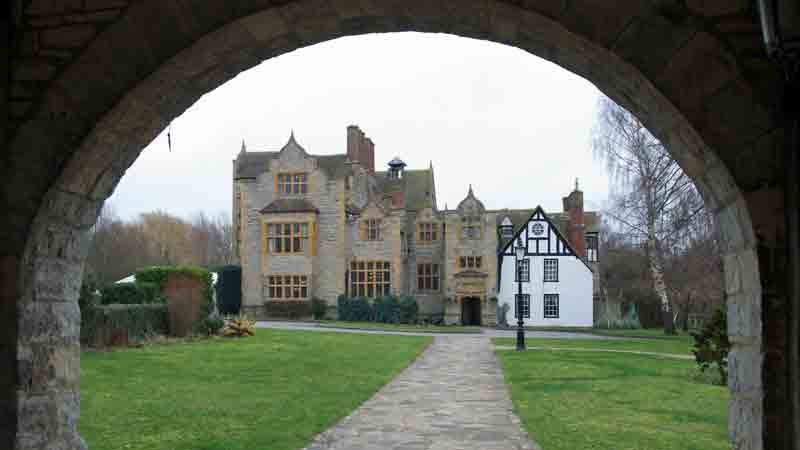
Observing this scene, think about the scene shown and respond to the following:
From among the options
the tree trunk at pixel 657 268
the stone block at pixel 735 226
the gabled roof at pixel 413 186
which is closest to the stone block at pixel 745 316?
the stone block at pixel 735 226

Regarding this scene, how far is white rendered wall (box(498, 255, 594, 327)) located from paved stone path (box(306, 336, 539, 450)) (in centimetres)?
2531

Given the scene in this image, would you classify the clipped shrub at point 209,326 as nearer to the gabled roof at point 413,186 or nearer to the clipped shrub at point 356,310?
the clipped shrub at point 356,310

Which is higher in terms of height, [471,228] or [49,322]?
[471,228]

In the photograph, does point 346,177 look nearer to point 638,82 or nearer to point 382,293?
point 382,293

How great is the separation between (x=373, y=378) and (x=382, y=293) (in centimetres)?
2696

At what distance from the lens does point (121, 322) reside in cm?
1966

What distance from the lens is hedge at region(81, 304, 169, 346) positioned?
18.4 meters

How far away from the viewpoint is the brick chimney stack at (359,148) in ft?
145

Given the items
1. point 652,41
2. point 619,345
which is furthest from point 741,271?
point 619,345

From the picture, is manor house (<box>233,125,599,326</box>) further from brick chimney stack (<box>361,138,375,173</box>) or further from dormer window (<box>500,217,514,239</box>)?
brick chimney stack (<box>361,138,375,173</box>)

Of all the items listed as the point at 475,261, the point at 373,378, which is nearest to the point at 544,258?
the point at 475,261

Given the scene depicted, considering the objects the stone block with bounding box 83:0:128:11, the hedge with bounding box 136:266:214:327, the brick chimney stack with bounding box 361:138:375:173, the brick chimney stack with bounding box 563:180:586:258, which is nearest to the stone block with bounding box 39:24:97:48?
the stone block with bounding box 83:0:128:11

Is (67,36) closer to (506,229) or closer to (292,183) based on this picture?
(292,183)

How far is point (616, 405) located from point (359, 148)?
115 feet
